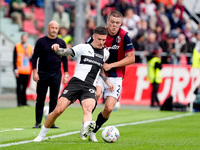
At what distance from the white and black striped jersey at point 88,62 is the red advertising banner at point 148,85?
40.4 feet

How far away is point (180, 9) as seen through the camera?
84.2 feet

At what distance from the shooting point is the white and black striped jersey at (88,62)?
868cm

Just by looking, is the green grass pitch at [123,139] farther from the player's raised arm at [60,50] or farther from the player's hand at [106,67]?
the player's raised arm at [60,50]

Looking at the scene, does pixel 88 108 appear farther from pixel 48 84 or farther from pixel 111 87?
pixel 48 84

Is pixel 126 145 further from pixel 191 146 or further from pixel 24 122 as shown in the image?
pixel 24 122

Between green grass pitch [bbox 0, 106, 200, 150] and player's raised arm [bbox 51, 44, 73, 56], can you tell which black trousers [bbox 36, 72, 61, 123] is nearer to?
green grass pitch [bbox 0, 106, 200, 150]

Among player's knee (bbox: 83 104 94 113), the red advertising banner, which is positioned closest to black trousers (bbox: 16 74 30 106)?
the red advertising banner

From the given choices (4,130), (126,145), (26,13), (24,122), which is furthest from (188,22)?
(126,145)

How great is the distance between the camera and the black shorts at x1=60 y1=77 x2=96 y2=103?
8523mm

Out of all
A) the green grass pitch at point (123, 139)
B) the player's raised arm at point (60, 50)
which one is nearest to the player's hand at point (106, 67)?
the player's raised arm at point (60, 50)

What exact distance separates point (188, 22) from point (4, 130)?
16.3 metres

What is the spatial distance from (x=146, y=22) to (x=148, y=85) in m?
4.24

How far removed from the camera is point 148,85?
21297 millimetres

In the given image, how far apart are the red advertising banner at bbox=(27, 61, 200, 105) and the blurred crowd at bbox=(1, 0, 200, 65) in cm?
93
